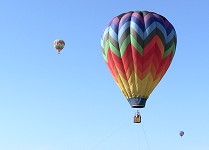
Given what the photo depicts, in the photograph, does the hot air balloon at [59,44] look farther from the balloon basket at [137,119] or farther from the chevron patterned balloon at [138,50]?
the balloon basket at [137,119]

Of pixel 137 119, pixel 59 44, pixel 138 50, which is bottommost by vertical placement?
pixel 137 119

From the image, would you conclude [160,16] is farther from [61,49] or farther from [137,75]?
[61,49]

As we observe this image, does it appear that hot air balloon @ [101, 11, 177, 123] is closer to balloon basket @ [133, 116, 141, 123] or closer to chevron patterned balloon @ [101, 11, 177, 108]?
chevron patterned balloon @ [101, 11, 177, 108]

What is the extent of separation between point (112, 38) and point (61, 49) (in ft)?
94.9

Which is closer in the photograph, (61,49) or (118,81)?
(118,81)

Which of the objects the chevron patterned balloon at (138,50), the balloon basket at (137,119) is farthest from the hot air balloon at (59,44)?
the balloon basket at (137,119)

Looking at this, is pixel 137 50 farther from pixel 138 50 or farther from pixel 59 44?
pixel 59 44

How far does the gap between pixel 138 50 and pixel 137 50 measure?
0.35 ft

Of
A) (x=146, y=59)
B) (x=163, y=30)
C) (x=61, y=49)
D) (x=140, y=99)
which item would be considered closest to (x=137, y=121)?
(x=140, y=99)

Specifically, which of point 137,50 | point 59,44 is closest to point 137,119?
point 137,50

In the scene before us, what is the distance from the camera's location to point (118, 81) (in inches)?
2250

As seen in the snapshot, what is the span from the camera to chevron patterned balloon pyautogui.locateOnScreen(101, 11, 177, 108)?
55.3m

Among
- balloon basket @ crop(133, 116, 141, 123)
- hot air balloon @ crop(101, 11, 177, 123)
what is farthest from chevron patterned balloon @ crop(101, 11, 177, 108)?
balloon basket @ crop(133, 116, 141, 123)

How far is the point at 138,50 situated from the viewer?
5544cm
